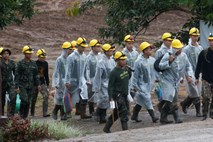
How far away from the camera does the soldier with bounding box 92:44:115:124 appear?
20.5 metres

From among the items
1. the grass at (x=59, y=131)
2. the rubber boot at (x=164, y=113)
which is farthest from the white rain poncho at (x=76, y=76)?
the grass at (x=59, y=131)

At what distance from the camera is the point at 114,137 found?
16.5m

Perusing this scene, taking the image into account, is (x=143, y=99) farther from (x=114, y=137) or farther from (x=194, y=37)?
(x=114, y=137)

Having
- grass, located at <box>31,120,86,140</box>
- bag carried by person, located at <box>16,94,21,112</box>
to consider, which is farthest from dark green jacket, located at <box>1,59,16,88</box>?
grass, located at <box>31,120,86,140</box>

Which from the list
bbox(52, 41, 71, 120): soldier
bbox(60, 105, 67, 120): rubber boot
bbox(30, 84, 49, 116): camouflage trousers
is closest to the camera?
bbox(60, 105, 67, 120): rubber boot

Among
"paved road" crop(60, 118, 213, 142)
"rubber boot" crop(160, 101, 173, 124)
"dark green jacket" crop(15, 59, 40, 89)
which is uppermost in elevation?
"dark green jacket" crop(15, 59, 40, 89)

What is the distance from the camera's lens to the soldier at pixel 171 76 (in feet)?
62.6

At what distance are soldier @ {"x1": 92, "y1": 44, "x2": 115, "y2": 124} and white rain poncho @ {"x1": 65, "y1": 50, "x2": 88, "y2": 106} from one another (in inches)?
30.3

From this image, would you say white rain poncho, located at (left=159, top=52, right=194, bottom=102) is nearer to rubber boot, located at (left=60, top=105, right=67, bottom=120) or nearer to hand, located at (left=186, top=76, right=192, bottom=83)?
hand, located at (left=186, top=76, right=192, bottom=83)

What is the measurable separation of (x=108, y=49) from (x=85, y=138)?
4189mm

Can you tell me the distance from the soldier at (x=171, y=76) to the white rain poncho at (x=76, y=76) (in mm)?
2760

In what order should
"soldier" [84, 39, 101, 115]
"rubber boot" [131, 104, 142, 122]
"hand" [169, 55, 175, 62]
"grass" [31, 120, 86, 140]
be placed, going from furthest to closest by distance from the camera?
"soldier" [84, 39, 101, 115], "rubber boot" [131, 104, 142, 122], "hand" [169, 55, 175, 62], "grass" [31, 120, 86, 140]

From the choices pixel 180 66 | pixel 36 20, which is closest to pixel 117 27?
pixel 180 66

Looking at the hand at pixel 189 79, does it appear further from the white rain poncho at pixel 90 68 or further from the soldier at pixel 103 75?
the white rain poncho at pixel 90 68
